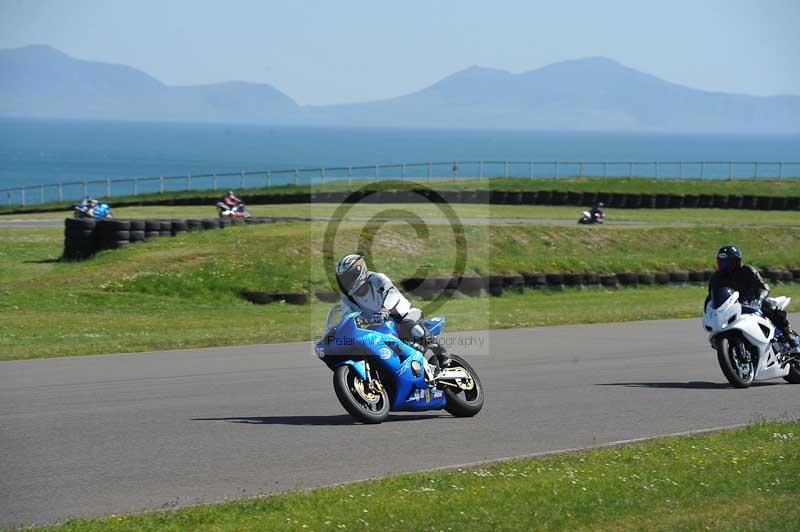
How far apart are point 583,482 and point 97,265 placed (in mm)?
20699

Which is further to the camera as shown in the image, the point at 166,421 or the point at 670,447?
the point at 166,421

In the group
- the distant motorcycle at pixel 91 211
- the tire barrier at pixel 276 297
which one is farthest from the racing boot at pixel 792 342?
the distant motorcycle at pixel 91 211

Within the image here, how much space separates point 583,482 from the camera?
8.50m

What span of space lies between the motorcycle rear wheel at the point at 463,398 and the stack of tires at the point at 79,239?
20135 millimetres

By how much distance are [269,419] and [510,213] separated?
123 ft

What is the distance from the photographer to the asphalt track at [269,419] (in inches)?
336

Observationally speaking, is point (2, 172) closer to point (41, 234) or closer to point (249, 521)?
point (41, 234)

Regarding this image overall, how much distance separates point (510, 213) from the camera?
4809 centimetres

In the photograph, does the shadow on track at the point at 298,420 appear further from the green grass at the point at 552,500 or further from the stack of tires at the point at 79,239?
the stack of tires at the point at 79,239

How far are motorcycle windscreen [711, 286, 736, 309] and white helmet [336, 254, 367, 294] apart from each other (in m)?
4.85

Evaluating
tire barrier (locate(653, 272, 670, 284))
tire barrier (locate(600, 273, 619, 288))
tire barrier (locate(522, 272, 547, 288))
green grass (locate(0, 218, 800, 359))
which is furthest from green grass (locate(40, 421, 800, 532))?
tire barrier (locate(653, 272, 670, 284))

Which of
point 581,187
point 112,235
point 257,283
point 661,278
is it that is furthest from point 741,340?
point 581,187

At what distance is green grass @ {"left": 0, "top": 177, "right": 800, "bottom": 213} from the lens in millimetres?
57188

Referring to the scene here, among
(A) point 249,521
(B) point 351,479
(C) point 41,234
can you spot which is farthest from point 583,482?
(C) point 41,234
